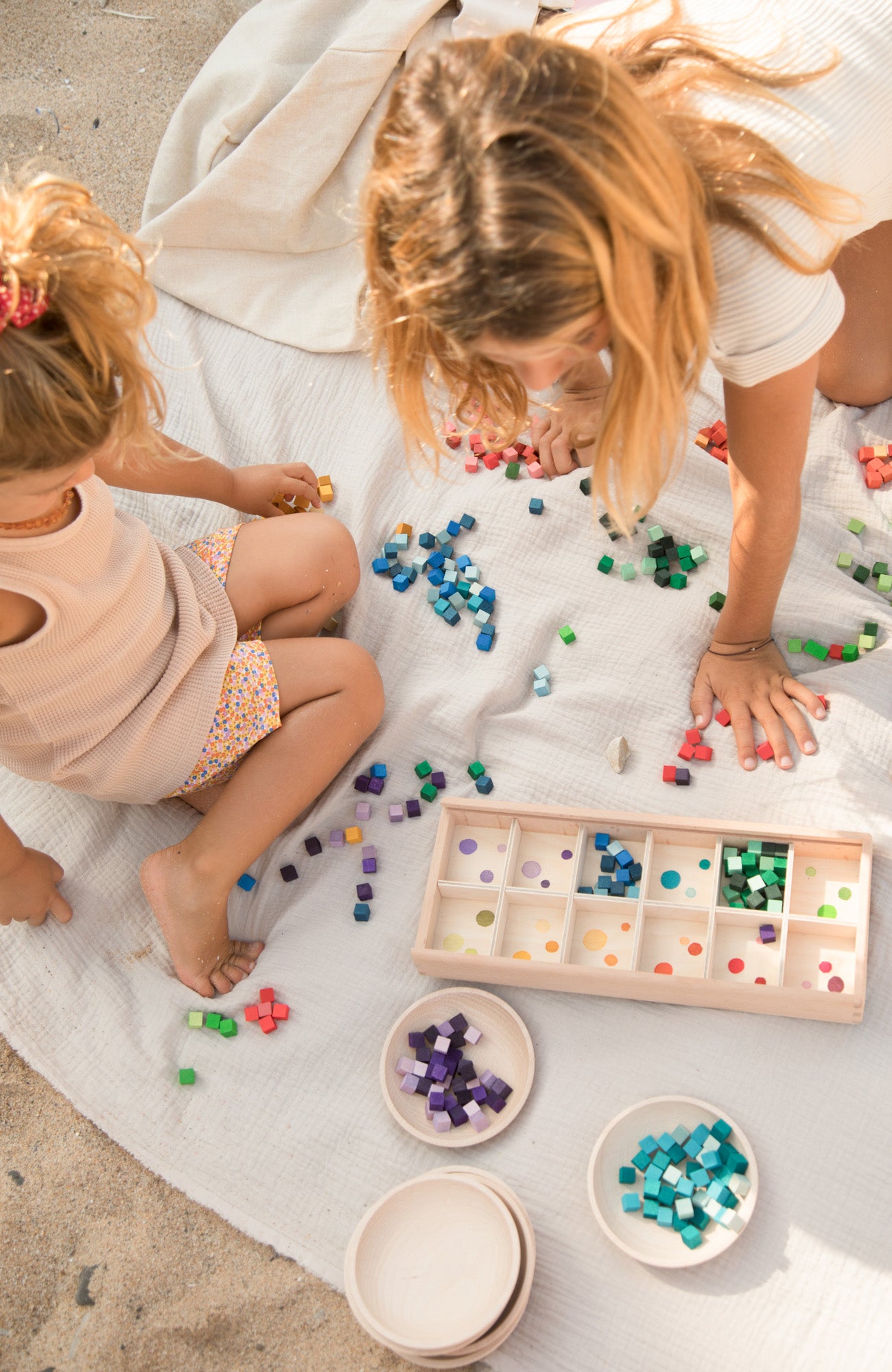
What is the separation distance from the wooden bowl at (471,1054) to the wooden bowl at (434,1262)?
6 centimetres

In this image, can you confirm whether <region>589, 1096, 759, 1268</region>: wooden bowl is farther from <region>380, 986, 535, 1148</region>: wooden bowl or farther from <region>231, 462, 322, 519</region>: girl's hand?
<region>231, 462, 322, 519</region>: girl's hand

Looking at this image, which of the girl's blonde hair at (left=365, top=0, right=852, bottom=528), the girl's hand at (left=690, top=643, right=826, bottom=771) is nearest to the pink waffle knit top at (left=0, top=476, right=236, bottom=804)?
the girl's blonde hair at (left=365, top=0, right=852, bottom=528)

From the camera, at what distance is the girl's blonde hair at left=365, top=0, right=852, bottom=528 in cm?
80

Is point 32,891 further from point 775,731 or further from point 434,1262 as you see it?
point 775,731

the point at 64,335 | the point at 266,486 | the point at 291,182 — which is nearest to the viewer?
the point at 64,335

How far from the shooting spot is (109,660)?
123 cm

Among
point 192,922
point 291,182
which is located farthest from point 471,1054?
point 291,182

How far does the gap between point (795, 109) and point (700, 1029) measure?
2.83ft

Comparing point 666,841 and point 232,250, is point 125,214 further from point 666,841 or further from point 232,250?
point 666,841

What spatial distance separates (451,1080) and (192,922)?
0.33m

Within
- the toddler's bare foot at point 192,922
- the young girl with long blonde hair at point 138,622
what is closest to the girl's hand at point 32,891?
the young girl with long blonde hair at point 138,622

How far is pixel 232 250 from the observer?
179 cm

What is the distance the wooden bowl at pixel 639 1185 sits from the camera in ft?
3.59

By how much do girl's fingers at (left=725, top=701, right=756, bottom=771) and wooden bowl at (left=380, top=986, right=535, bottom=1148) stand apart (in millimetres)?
388
